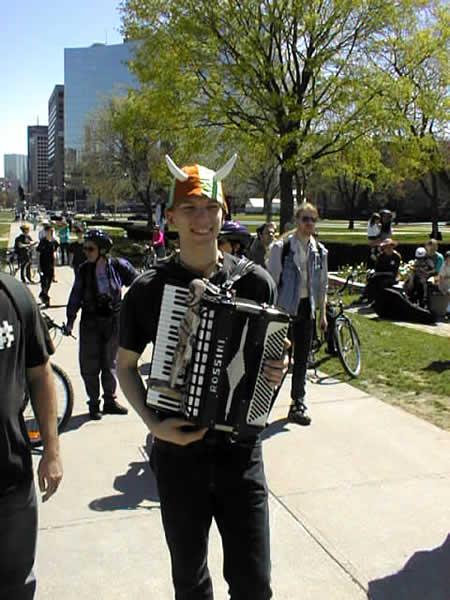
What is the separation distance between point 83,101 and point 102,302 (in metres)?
176

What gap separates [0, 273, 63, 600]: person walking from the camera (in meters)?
2.18

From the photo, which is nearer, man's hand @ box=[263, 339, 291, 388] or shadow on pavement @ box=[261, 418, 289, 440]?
man's hand @ box=[263, 339, 291, 388]

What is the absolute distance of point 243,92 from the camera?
1884cm

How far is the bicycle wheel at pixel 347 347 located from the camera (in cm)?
748

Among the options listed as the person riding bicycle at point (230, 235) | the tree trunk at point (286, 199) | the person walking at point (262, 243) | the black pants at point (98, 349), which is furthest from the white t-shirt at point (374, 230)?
the black pants at point (98, 349)

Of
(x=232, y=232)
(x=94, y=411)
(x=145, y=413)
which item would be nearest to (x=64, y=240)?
(x=232, y=232)

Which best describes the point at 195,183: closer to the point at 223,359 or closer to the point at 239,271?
the point at 239,271

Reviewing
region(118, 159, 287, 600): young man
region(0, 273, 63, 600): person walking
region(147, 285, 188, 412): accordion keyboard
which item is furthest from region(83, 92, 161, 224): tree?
region(147, 285, 188, 412): accordion keyboard

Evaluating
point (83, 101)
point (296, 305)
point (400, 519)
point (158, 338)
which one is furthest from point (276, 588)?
point (83, 101)

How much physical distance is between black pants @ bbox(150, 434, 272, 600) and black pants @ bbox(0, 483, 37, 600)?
494 mm

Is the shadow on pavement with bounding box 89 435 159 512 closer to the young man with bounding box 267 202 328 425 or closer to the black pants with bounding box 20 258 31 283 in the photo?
the young man with bounding box 267 202 328 425

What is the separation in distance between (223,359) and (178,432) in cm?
33

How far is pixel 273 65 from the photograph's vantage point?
740 inches

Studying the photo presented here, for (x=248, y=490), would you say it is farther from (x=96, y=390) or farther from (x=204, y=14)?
(x=204, y=14)
